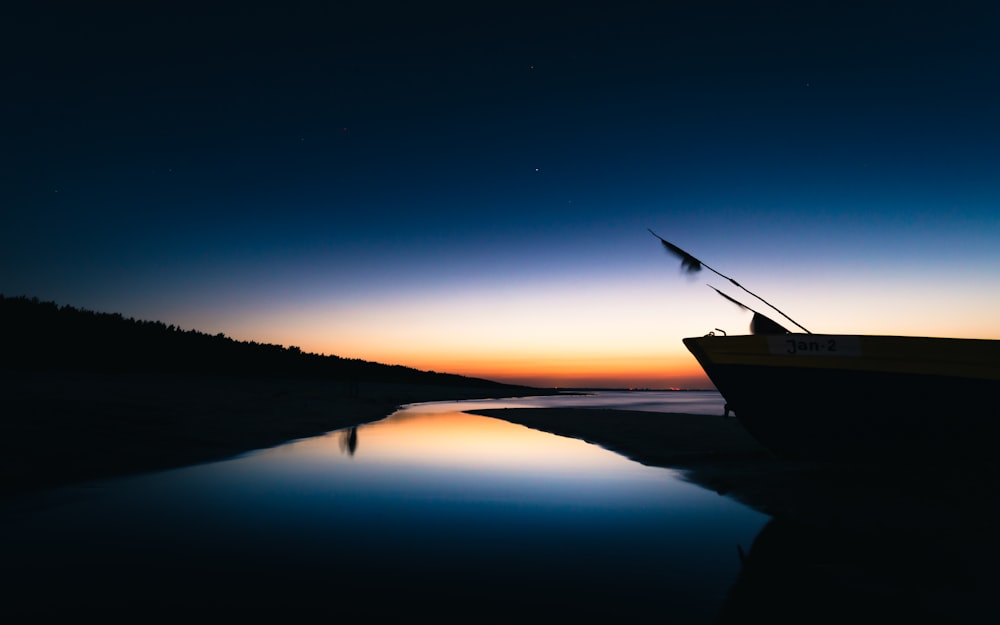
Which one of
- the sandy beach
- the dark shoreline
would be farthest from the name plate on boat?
the dark shoreline

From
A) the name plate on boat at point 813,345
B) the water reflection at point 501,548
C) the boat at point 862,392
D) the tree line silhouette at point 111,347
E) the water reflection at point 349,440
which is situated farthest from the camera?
the tree line silhouette at point 111,347

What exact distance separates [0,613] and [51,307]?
69587mm

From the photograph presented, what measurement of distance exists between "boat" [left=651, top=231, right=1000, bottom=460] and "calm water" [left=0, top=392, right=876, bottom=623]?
3.05 m

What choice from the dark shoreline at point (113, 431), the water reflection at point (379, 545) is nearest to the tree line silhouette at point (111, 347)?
the dark shoreline at point (113, 431)

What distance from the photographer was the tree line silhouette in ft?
138

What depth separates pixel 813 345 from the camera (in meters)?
12.2

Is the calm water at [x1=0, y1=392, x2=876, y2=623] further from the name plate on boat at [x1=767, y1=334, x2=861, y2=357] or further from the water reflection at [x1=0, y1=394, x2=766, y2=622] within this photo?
the name plate on boat at [x1=767, y1=334, x2=861, y2=357]

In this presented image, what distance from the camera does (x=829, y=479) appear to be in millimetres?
11680

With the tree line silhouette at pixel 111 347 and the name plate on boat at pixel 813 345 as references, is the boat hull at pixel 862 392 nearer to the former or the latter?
the name plate on boat at pixel 813 345

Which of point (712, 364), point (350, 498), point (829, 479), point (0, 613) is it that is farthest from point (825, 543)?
point (0, 613)

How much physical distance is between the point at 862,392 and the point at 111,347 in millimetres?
63079

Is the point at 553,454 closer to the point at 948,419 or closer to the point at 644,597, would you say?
the point at 948,419

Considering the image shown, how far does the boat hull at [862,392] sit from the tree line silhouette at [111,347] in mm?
42352

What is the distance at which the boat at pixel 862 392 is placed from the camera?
11.2 m
